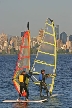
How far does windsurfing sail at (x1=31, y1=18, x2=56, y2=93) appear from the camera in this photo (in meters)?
39.8

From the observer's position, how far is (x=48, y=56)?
131 feet

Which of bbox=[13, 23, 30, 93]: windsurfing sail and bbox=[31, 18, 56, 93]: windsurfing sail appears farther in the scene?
bbox=[31, 18, 56, 93]: windsurfing sail

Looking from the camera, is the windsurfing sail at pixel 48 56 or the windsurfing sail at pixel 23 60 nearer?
the windsurfing sail at pixel 23 60

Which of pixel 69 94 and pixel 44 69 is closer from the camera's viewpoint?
pixel 44 69

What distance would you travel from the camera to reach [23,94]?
36.2 meters

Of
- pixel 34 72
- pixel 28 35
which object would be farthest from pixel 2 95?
pixel 28 35

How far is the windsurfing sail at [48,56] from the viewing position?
39.8 metres

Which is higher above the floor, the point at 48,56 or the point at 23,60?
the point at 48,56

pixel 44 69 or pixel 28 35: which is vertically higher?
pixel 28 35

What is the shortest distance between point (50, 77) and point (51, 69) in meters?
0.60

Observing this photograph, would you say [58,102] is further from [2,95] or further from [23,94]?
A: [2,95]

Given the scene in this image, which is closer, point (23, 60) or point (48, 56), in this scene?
point (23, 60)

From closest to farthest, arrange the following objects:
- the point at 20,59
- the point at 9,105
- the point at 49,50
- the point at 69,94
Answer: the point at 9,105, the point at 20,59, the point at 49,50, the point at 69,94

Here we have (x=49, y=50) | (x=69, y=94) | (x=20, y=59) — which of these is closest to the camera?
(x=20, y=59)
